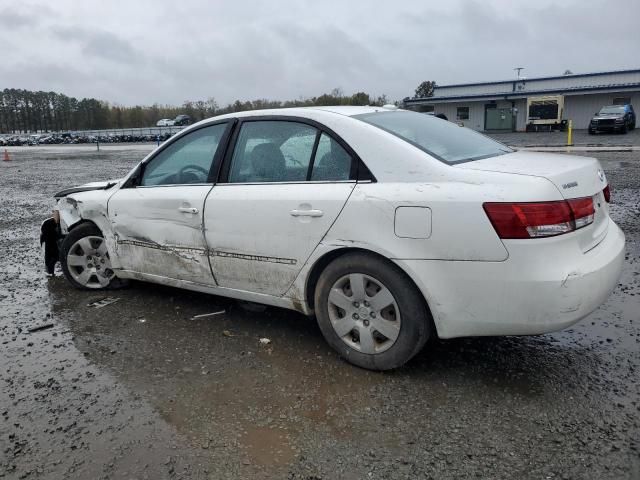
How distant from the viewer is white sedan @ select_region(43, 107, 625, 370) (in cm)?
279

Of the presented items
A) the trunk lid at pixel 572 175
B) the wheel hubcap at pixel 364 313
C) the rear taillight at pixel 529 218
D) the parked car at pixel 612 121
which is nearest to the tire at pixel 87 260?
the wheel hubcap at pixel 364 313

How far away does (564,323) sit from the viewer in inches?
110

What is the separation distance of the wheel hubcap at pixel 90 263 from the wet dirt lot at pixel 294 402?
575 mm

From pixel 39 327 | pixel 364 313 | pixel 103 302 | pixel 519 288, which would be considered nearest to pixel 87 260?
pixel 103 302

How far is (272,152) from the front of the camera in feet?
12.3

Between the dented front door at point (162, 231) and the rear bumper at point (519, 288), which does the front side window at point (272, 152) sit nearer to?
the dented front door at point (162, 231)

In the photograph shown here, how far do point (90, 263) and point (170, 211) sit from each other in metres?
1.46

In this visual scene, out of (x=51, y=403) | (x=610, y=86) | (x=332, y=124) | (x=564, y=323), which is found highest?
(x=610, y=86)

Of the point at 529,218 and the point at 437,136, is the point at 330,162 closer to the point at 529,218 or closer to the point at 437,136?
the point at 437,136

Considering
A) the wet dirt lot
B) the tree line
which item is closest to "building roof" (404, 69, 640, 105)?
the wet dirt lot

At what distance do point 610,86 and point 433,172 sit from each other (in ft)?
141

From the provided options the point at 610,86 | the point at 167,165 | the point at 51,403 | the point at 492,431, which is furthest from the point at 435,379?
the point at 610,86

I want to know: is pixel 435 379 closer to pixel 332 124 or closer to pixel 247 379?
pixel 247 379

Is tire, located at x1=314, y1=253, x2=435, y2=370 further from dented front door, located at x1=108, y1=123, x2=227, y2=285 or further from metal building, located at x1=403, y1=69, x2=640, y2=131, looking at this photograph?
metal building, located at x1=403, y1=69, x2=640, y2=131
